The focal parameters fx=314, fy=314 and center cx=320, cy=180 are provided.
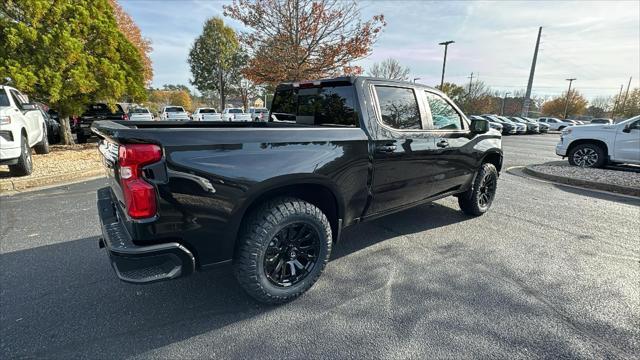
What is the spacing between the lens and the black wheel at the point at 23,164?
616cm

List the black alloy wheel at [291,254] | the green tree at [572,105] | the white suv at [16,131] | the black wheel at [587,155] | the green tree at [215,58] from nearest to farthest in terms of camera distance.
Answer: the black alloy wheel at [291,254], the white suv at [16,131], the black wheel at [587,155], the green tree at [215,58], the green tree at [572,105]

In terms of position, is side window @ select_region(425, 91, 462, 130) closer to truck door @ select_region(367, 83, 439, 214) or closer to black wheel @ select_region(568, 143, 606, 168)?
truck door @ select_region(367, 83, 439, 214)

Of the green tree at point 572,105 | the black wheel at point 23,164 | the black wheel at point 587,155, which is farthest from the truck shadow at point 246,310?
the green tree at point 572,105

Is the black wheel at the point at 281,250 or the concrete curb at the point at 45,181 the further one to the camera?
the concrete curb at the point at 45,181

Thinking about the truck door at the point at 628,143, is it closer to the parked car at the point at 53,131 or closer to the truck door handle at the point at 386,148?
the truck door handle at the point at 386,148

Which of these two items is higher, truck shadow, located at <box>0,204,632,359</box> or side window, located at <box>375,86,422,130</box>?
side window, located at <box>375,86,422,130</box>

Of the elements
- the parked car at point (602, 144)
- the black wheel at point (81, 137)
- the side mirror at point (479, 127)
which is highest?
the side mirror at point (479, 127)

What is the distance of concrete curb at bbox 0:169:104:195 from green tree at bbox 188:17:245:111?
28.8 metres

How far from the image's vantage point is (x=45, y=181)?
6367 mm

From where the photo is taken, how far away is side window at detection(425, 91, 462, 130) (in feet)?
12.2

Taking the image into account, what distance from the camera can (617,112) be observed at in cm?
5512

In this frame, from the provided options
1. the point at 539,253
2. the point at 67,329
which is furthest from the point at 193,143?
the point at 539,253

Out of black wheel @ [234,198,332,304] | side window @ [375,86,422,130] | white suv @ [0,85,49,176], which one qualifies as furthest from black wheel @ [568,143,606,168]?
white suv @ [0,85,49,176]

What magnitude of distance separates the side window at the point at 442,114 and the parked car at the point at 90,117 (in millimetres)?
12819
